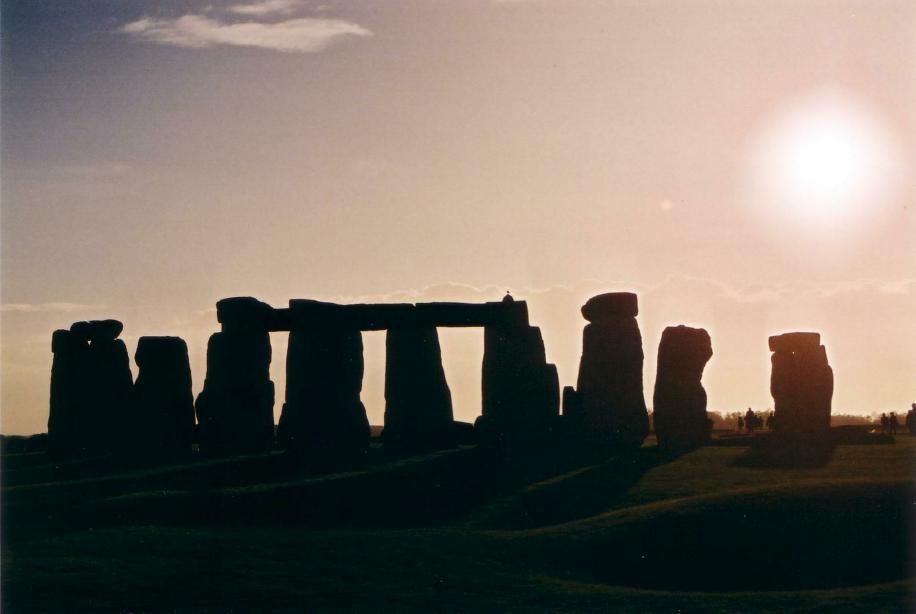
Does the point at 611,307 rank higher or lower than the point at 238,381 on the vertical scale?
higher

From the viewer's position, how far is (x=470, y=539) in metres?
26.7

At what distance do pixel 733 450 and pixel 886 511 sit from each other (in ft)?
40.2

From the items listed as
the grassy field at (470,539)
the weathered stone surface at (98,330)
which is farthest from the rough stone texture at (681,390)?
the weathered stone surface at (98,330)

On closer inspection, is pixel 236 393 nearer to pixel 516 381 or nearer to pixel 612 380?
pixel 516 381

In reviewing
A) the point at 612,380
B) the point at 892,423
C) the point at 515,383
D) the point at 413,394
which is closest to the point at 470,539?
the point at 413,394

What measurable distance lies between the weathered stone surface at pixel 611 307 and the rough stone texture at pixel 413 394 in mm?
5095

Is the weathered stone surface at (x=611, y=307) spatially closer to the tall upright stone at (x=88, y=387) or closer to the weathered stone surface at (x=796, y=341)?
the weathered stone surface at (x=796, y=341)

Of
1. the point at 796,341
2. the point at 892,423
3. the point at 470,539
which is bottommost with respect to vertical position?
the point at 470,539

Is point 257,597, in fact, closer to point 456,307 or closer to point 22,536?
point 22,536

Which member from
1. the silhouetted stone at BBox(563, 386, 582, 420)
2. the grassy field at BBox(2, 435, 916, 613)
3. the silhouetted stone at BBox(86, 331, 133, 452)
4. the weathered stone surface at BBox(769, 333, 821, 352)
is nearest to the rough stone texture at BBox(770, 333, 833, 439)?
the weathered stone surface at BBox(769, 333, 821, 352)

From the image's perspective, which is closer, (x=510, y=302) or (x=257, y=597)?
(x=257, y=597)

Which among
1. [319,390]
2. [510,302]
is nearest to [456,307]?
[510,302]

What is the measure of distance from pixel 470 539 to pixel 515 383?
47.3 feet

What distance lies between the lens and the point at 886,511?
27.0 meters
